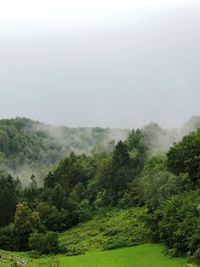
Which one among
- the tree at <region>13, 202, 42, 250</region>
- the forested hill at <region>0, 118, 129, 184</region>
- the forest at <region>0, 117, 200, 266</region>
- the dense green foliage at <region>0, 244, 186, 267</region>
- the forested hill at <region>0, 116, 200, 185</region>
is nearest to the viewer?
the dense green foliage at <region>0, 244, 186, 267</region>

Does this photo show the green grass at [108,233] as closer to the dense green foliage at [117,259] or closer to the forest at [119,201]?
the forest at [119,201]

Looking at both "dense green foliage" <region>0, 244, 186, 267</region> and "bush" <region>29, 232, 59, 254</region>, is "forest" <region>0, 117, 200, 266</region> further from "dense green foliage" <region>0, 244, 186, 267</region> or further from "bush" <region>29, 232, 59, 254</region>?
"dense green foliage" <region>0, 244, 186, 267</region>

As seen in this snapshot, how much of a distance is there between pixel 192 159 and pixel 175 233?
12561mm

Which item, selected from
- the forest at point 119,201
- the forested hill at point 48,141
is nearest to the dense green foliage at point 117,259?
the forest at point 119,201

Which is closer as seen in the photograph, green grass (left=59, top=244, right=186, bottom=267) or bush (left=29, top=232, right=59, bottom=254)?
green grass (left=59, top=244, right=186, bottom=267)

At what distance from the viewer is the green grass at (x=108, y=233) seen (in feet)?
147

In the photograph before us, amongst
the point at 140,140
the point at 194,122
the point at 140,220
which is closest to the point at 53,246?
the point at 140,220

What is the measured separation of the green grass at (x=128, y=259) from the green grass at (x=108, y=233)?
2.15 meters

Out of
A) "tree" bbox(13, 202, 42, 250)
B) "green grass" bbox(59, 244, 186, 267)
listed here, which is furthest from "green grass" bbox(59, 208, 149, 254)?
"tree" bbox(13, 202, 42, 250)

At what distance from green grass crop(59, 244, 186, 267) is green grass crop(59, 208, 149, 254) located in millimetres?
2149

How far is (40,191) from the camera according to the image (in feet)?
232

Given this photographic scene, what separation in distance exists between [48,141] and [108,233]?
116 metres

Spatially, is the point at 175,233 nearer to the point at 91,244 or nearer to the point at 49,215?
the point at 91,244

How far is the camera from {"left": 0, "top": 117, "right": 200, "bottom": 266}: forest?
1582 inches
